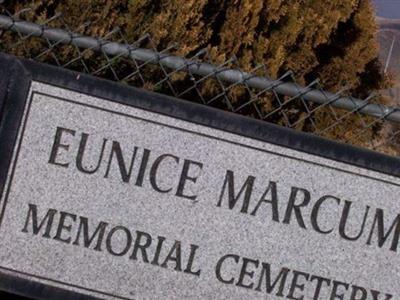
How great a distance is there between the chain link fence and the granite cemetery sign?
36cm

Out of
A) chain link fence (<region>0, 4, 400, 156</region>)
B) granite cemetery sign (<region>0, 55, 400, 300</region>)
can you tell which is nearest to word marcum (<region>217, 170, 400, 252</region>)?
granite cemetery sign (<region>0, 55, 400, 300</region>)

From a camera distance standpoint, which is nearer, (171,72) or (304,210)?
(304,210)

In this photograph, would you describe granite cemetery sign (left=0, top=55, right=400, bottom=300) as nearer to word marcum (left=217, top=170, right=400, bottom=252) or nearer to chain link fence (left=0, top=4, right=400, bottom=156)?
word marcum (left=217, top=170, right=400, bottom=252)

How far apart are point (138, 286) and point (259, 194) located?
20.7 inches

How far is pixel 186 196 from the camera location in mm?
3387

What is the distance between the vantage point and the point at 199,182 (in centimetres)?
338

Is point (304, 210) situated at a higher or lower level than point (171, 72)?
lower

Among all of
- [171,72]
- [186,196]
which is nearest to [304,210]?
[186,196]

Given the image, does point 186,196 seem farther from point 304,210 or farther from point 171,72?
point 171,72

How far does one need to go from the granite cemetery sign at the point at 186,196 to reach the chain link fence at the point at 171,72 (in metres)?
0.36

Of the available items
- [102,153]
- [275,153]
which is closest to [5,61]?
[102,153]

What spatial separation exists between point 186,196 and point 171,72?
6.56 ft

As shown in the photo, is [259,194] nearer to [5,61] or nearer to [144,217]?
[144,217]

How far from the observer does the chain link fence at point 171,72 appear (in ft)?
12.3
